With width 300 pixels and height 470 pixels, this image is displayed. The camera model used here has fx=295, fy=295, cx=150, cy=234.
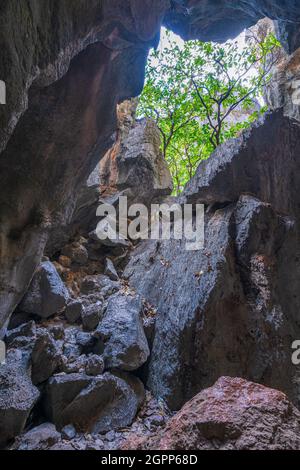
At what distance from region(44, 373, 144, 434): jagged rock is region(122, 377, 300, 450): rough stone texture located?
165 centimetres

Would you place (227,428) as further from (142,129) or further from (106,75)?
(142,129)

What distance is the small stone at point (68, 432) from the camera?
12.9 feet

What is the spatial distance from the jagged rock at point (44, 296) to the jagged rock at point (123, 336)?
100 centimetres

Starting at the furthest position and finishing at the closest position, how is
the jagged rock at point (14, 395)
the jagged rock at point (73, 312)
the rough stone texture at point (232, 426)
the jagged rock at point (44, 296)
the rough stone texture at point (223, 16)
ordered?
1. the rough stone texture at point (223, 16)
2. the jagged rock at point (73, 312)
3. the jagged rock at point (44, 296)
4. the jagged rock at point (14, 395)
5. the rough stone texture at point (232, 426)

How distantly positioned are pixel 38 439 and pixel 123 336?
203 centimetres

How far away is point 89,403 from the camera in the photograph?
439 centimetres

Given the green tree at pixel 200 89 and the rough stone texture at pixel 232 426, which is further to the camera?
the green tree at pixel 200 89

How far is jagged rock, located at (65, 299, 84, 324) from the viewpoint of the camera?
6023mm

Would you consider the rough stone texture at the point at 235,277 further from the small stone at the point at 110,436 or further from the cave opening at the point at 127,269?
the small stone at the point at 110,436

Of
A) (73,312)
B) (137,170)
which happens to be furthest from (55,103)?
(137,170)

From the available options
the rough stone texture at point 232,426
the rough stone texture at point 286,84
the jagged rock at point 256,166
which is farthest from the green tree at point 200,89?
the rough stone texture at point 232,426

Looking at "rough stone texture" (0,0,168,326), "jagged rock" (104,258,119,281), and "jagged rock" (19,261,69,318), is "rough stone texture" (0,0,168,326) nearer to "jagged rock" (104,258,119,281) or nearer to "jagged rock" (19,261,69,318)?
"jagged rock" (19,261,69,318)

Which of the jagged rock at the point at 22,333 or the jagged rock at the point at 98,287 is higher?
the jagged rock at the point at 98,287
